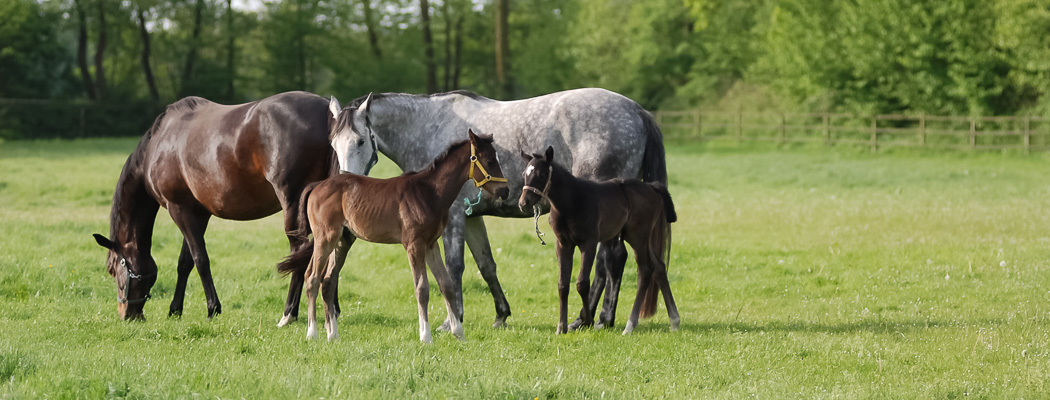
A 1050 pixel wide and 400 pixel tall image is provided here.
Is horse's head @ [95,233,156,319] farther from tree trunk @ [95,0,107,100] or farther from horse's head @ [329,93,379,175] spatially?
tree trunk @ [95,0,107,100]

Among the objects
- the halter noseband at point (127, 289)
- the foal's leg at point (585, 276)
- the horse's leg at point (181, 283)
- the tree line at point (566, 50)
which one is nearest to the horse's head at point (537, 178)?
the foal's leg at point (585, 276)

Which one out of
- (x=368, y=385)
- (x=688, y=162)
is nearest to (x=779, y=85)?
(x=688, y=162)

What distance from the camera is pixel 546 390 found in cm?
539

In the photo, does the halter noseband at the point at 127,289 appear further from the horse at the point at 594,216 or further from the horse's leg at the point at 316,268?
the horse at the point at 594,216

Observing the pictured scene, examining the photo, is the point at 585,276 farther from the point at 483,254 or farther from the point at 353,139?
the point at 353,139

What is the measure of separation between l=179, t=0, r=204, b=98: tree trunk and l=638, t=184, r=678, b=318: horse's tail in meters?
45.6

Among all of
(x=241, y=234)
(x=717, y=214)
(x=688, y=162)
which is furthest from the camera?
(x=688, y=162)

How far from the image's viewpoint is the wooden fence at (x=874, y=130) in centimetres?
3091

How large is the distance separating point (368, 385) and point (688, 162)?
25.5 metres

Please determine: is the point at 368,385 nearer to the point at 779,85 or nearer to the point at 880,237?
the point at 880,237

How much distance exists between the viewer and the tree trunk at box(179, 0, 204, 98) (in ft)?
164

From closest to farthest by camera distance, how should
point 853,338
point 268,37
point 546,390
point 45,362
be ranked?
point 546,390
point 45,362
point 853,338
point 268,37

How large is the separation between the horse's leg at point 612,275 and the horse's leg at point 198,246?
3.47 meters

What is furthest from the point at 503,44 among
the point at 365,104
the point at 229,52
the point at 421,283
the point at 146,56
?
the point at 421,283
